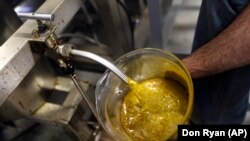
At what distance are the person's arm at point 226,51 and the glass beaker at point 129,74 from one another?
100 mm

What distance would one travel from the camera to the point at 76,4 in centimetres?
63

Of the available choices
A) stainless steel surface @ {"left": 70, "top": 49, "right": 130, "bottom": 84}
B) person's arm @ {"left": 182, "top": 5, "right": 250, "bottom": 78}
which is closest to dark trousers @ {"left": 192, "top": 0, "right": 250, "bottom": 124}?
person's arm @ {"left": 182, "top": 5, "right": 250, "bottom": 78}

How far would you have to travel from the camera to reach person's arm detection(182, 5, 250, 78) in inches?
22.8

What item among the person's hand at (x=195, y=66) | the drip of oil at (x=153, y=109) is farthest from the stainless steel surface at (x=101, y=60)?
the person's hand at (x=195, y=66)

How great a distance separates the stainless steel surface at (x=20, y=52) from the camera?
488mm

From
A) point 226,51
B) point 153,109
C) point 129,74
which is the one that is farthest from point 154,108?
point 226,51

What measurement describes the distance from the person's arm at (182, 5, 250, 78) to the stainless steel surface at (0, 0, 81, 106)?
0.33m

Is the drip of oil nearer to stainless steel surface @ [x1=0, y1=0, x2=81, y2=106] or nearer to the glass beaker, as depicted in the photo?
the glass beaker

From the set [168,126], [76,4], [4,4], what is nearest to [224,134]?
[168,126]

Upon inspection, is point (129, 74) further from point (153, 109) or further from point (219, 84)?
point (219, 84)

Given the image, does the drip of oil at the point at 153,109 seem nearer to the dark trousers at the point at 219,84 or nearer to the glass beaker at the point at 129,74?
the glass beaker at the point at 129,74

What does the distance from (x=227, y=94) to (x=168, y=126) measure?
1.06 feet

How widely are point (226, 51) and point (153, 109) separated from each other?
0.71 feet

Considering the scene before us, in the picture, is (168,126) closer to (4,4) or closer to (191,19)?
(4,4)
